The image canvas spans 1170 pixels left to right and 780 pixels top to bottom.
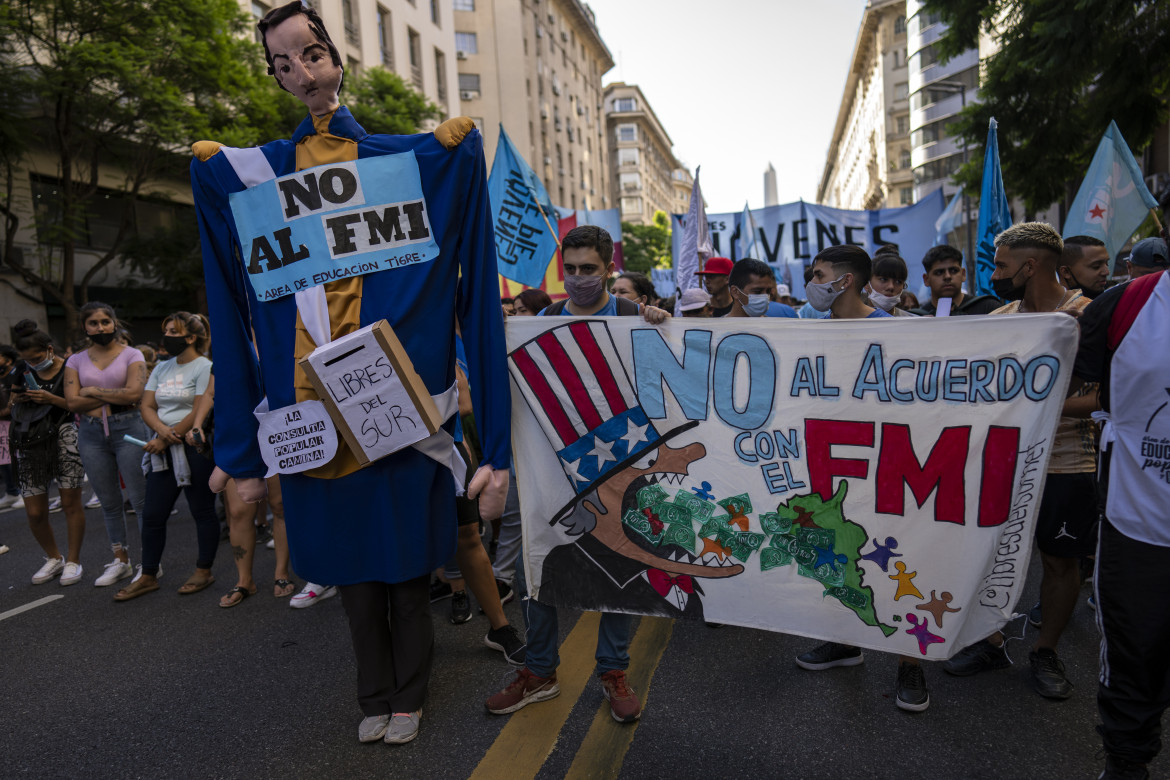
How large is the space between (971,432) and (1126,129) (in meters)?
11.0

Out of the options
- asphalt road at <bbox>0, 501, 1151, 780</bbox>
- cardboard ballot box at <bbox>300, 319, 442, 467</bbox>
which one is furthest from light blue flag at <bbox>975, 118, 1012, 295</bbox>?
cardboard ballot box at <bbox>300, 319, 442, 467</bbox>

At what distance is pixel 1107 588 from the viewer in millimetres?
2227

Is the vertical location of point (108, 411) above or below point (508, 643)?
above

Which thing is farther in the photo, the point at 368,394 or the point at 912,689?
the point at 912,689

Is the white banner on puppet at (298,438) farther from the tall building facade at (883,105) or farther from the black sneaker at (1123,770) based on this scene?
the tall building facade at (883,105)

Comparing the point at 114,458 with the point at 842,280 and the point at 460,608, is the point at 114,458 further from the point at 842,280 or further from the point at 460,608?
the point at 842,280

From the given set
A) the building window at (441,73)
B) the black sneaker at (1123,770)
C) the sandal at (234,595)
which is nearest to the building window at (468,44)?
the building window at (441,73)

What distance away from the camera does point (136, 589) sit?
483cm

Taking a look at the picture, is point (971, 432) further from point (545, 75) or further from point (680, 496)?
point (545, 75)

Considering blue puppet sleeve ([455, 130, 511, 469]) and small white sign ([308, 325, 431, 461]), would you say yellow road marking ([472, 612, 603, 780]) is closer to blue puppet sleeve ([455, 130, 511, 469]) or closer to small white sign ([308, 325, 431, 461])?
blue puppet sleeve ([455, 130, 511, 469])

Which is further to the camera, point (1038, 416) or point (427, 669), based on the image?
point (427, 669)

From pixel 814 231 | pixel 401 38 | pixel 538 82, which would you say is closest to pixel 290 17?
pixel 814 231

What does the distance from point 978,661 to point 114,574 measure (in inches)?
209

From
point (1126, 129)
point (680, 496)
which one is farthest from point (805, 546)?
point (1126, 129)
